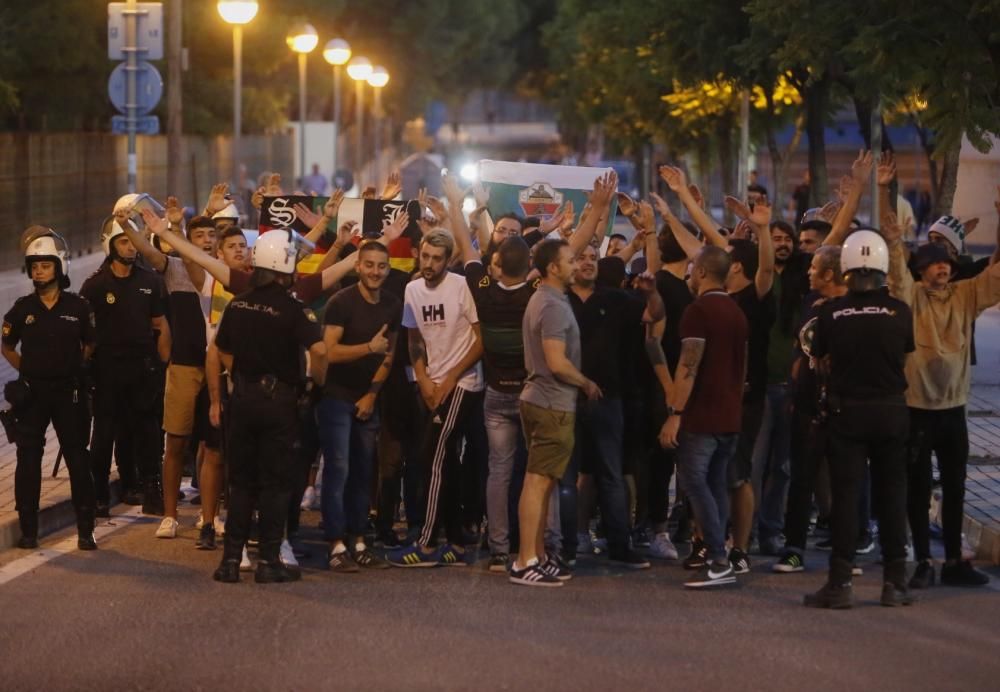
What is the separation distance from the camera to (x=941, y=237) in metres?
12.1

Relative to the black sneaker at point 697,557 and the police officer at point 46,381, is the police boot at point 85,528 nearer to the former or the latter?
the police officer at point 46,381

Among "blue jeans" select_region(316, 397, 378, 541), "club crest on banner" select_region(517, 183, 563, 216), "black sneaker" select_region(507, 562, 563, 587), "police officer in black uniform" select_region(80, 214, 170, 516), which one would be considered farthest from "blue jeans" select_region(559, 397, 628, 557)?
"club crest on banner" select_region(517, 183, 563, 216)

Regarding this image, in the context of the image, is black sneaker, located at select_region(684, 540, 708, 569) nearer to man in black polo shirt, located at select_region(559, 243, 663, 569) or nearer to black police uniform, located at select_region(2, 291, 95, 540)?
man in black polo shirt, located at select_region(559, 243, 663, 569)

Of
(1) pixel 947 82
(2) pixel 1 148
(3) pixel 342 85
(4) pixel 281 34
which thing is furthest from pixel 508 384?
(3) pixel 342 85

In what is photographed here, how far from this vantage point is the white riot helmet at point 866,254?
1012 cm

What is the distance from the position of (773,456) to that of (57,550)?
418 centimetres

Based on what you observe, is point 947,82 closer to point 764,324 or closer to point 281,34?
point 764,324

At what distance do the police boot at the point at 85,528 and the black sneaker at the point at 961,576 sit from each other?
15.7ft

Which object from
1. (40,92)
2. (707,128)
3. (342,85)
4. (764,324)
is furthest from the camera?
(342,85)

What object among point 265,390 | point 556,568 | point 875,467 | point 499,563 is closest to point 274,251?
point 265,390

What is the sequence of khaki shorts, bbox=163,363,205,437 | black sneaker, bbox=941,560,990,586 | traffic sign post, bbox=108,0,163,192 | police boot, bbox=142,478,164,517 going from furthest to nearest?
traffic sign post, bbox=108,0,163,192 < police boot, bbox=142,478,164,517 < khaki shorts, bbox=163,363,205,437 < black sneaker, bbox=941,560,990,586

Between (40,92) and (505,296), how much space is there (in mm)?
28683

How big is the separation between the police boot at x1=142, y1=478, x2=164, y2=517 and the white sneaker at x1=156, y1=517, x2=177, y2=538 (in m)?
0.79

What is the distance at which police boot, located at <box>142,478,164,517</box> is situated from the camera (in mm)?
12969
